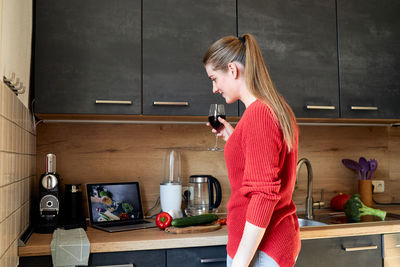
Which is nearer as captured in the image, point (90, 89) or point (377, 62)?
point (90, 89)

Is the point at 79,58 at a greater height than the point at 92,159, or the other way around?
the point at 79,58

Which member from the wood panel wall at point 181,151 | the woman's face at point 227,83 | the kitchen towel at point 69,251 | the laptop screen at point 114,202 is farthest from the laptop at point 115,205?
the woman's face at point 227,83

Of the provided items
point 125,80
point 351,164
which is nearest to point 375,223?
point 351,164

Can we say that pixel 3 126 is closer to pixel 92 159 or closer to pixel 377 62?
pixel 92 159

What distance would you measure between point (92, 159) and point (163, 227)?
0.58 meters

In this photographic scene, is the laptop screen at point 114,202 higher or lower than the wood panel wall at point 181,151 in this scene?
lower

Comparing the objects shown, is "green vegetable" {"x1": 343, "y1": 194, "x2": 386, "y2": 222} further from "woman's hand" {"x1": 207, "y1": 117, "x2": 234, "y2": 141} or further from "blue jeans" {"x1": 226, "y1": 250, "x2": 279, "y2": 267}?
"blue jeans" {"x1": 226, "y1": 250, "x2": 279, "y2": 267}

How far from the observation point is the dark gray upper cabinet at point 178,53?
192 cm

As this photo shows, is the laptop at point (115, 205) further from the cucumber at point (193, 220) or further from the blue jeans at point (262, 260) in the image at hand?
the blue jeans at point (262, 260)

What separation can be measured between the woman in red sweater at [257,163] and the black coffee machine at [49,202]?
0.88m

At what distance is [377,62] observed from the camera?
7.34 ft

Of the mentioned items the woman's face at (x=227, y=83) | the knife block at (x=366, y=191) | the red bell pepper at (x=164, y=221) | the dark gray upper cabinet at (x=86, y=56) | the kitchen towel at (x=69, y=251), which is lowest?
the kitchen towel at (x=69, y=251)

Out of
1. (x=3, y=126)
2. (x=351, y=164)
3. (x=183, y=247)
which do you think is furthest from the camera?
(x=351, y=164)

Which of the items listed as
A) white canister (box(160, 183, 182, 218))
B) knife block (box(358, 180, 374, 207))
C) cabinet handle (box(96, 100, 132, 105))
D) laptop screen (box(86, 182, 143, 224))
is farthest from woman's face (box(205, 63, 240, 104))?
knife block (box(358, 180, 374, 207))
